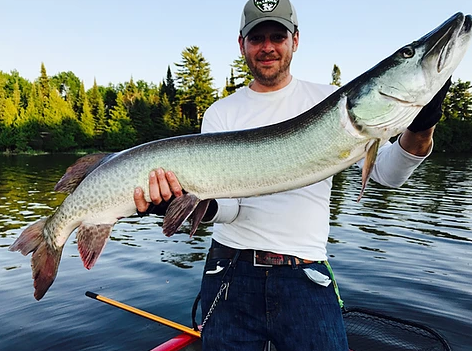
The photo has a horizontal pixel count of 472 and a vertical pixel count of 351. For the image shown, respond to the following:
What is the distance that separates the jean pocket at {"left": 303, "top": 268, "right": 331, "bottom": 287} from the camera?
99.0 inches

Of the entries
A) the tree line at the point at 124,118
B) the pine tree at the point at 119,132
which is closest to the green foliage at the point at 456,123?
the tree line at the point at 124,118

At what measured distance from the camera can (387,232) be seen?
11.1 meters

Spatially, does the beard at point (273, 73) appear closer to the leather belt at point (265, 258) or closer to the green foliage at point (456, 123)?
the leather belt at point (265, 258)

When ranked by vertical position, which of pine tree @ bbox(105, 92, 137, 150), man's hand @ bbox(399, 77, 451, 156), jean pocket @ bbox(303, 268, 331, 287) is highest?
pine tree @ bbox(105, 92, 137, 150)

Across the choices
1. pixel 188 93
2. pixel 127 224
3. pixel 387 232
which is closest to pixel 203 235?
pixel 127 224

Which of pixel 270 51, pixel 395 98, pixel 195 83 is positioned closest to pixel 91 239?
pixel 270 51

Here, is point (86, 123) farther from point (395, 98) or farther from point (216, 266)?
point (395, 98)

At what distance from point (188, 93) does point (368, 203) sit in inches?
1875

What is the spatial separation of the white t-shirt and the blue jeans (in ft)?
0.45

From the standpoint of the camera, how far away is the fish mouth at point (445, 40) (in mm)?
1979

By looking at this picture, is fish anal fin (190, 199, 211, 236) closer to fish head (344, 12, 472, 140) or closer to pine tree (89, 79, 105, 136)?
fish head (344, 12, 472, 140)

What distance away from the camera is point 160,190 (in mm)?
2492

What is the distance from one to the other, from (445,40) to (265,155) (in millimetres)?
1058

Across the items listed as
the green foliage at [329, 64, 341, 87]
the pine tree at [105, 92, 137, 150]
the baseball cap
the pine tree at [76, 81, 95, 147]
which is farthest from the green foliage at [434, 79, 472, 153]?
the baseball cap
